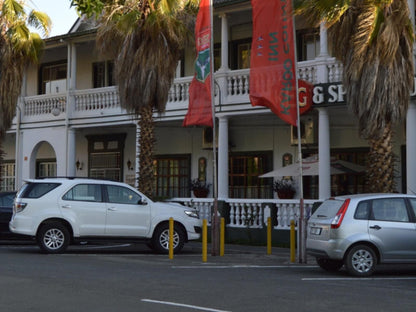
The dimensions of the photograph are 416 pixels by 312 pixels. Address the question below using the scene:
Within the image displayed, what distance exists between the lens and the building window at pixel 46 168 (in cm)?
3125

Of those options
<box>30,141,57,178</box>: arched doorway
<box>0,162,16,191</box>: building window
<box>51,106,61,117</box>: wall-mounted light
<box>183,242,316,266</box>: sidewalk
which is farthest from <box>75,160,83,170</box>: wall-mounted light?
<box>183,242,316,266</box>: sidewalk

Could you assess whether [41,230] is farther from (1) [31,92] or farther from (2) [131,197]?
(1) [31,92]

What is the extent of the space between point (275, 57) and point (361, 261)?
18.6ft

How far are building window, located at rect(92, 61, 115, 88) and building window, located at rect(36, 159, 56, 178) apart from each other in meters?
4.18

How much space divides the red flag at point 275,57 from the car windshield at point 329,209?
316 cm

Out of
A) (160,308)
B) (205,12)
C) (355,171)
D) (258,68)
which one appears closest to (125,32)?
(205,12)

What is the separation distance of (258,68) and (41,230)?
6235 mm

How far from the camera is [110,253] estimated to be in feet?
59.0

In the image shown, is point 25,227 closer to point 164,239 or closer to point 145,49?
point 164,239

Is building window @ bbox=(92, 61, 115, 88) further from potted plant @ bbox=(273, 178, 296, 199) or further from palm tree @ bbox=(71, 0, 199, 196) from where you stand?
potted plant @ bbox=(273, 178, 296, 199)

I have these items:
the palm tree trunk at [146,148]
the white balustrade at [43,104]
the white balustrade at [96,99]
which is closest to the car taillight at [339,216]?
the palm tree trunk at [146,148]

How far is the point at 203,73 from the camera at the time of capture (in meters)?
18.0

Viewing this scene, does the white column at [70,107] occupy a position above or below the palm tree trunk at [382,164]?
above

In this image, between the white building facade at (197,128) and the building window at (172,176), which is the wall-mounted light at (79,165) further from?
the building window at (172,176)
